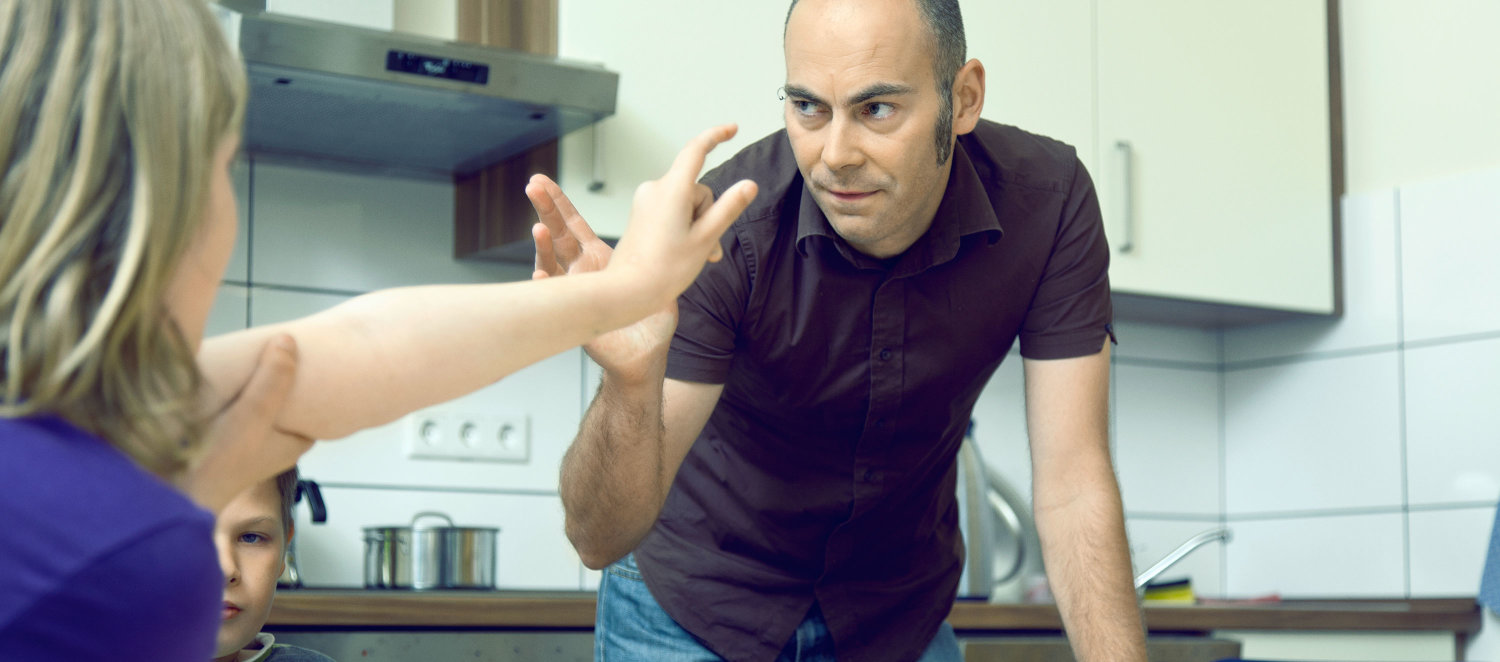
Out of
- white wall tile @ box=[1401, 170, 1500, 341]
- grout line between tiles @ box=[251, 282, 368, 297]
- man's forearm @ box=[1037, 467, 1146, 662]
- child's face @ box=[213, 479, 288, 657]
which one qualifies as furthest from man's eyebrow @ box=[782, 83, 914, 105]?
white wall tile @ box=[1401, 170, 1500, 341]

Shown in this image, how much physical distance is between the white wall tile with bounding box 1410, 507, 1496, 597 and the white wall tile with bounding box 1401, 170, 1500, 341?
0.30 meters

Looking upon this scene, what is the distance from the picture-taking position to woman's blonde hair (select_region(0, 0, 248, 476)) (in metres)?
0.54

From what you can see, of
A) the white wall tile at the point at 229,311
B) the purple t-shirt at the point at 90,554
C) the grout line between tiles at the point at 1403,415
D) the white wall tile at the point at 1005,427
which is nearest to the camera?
the purple t-shirt at the point at 90,554

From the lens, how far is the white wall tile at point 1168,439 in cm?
274

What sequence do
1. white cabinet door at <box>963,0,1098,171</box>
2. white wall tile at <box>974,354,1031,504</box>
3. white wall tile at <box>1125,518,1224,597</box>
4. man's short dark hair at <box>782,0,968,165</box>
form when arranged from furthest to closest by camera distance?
white wall tile at <box>1125,518,1224,597</box> → white wall tile at <box>974,354,1031,504</box> → white cabinet door at <box>963,0,1098,171</box> → man's short dark hair at <box>782,0,968,165</box>

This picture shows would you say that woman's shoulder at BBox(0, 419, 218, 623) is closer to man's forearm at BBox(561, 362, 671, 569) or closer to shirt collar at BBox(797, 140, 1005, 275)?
man's forearm at BBox(561, 362, 671, 569)

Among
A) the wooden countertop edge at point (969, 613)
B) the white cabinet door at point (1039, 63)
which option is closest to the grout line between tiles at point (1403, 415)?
the wooden countertop edge at point (969, 613)

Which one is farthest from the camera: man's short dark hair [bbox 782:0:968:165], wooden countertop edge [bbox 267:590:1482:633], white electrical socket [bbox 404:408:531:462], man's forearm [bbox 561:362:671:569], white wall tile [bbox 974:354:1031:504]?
white wall tile [bbox 974:354:1031:504]

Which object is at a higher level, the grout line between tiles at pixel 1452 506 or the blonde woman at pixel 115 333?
the blonde woman at pixel 115 333

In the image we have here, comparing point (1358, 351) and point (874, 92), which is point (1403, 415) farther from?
point (874, 92)

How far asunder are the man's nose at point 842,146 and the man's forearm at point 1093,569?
1.22 feet

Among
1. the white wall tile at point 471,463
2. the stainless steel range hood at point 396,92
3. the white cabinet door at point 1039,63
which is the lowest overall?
the white wall tile at point 471,463

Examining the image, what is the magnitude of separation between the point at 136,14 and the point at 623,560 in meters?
0.90

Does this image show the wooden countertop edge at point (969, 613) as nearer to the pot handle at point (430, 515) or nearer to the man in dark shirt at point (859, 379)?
the pot handle at point (430, 515)
